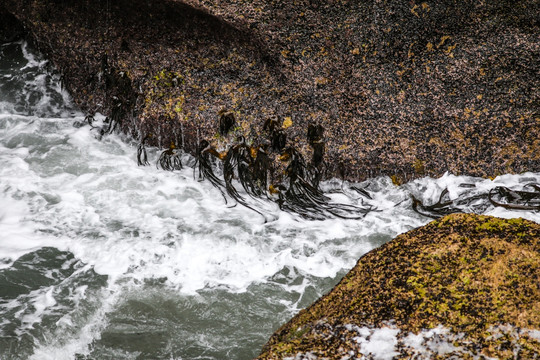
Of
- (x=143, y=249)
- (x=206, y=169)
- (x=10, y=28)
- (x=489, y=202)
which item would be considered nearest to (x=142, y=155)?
(x=206, y=169)

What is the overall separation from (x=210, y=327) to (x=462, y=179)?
3.17m

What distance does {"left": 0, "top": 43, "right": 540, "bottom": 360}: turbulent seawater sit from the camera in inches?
121

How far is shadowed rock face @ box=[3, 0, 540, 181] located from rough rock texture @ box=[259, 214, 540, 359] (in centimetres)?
289

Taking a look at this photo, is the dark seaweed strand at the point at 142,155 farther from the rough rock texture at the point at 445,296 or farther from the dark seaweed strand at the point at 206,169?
the rough rock texture at the point at 445,296

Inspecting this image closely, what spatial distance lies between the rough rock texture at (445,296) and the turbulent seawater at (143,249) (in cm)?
117

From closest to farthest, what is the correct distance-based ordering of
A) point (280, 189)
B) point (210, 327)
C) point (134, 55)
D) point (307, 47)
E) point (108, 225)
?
point (210, 327)
point (108, 225)
point (280, 189)
point (307, 47)
point (134, 55)

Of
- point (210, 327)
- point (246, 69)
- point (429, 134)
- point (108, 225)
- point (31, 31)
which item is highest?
point (31, 31)

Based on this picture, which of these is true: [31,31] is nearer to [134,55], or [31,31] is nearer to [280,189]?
[134,55]

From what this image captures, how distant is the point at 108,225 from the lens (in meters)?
4.15

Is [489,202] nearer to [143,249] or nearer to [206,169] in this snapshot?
[206,169]

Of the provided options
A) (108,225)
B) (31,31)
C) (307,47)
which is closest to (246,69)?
(307,47)

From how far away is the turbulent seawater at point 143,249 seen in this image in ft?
10.1

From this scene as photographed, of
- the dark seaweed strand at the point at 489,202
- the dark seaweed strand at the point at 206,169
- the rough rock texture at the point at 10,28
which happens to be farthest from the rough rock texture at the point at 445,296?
the rough rock texture at the point at 10,28

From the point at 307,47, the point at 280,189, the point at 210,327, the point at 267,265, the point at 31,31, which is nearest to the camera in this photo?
the point at 210,327
